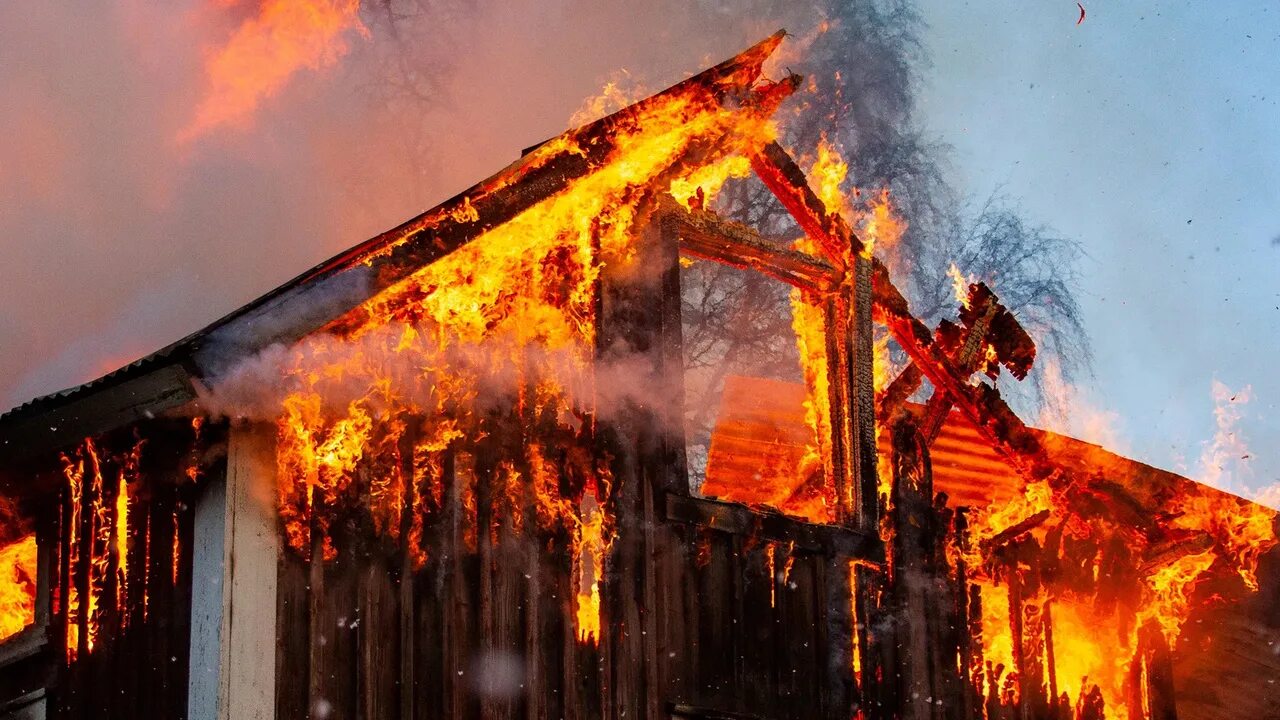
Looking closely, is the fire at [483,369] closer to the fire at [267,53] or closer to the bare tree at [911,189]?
the fire at [267,53]

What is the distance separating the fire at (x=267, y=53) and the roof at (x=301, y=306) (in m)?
16.5

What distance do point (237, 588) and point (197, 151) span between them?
1761 cm

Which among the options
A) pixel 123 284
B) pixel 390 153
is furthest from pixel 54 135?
pixel 390 153

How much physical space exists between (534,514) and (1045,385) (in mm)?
30876

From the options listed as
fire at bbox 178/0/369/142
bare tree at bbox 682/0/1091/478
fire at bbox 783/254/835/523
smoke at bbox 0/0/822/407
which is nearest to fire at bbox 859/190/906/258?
bare tree at bbox 682/0/1091/478

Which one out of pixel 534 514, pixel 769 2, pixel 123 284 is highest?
pixel 769 2

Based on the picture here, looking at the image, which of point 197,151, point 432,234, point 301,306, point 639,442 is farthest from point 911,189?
point 301,306

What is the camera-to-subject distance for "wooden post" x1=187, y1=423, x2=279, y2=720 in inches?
283

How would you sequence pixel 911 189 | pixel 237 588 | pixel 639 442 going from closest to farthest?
1. pixel 237 588
2. pixel 639 442
3. pixel 911 189

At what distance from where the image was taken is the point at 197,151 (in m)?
23.3

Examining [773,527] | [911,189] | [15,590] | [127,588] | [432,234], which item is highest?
[911,189]

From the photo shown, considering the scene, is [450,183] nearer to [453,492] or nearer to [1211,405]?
[453,492]

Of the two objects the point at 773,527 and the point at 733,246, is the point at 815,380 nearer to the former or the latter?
the point at 733,246

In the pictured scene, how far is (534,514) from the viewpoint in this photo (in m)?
8.09
